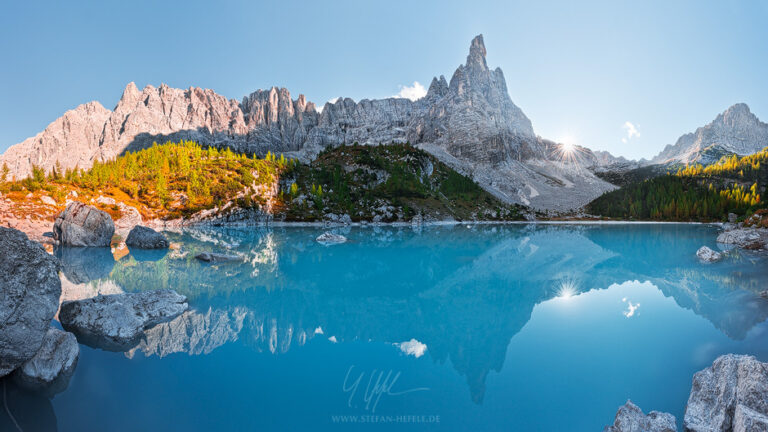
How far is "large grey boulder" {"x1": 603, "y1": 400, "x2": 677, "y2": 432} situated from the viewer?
679 cm

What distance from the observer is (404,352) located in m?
12.2

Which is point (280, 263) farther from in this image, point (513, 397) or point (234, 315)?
point (513, 397)

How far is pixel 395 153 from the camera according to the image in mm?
135000

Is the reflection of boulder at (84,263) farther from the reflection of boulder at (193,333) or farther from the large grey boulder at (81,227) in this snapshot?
the reflection of boulder at (193,333)

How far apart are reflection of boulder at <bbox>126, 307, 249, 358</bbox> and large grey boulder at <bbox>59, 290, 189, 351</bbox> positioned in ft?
1.78

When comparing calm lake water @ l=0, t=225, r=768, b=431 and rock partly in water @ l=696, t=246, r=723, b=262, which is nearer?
calm lake water @ l=0, t=225, r=768, b=431

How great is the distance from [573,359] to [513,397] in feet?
13.0

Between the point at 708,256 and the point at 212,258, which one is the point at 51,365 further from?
the point at 708,256

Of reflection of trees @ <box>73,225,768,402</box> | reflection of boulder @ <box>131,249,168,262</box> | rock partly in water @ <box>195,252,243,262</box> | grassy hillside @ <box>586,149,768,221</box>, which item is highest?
grassy hillside @ <box>586,149,768,221</box>

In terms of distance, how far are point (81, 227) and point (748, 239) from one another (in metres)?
92.4

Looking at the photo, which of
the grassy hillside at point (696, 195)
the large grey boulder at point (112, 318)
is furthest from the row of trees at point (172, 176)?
the grassy hillside at point (696, 195)

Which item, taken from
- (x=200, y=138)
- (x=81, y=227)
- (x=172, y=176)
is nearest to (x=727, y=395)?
(x=81, y=227)

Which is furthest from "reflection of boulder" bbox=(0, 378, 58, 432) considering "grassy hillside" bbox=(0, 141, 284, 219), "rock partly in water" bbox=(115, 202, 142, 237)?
"grassy hillside" bbox=(0, 141, 284, 219)

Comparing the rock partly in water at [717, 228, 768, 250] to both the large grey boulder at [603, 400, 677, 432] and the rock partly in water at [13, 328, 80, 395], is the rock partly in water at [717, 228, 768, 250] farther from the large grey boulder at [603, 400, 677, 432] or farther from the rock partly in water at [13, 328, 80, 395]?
the rock partly in water at [13, 328, 80, 395]
